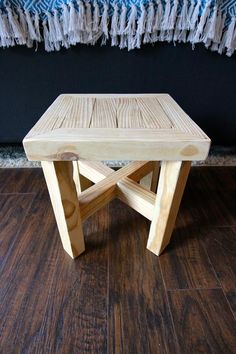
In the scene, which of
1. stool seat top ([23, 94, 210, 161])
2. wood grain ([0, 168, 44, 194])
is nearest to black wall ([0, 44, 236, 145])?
wood grain ([0, 168, 44, 194])

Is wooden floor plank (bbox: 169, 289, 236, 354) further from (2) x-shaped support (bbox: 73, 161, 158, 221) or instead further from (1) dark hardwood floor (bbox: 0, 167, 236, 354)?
(2) x-shaped support (bbox: 73, 161, 158, 221)

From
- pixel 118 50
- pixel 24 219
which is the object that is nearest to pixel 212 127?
pixel 118 50

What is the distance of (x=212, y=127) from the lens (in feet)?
2.97

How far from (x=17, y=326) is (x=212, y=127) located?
87 centimetres

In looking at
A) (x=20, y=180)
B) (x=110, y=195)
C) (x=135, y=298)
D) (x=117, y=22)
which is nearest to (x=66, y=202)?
(x=110, y=195)

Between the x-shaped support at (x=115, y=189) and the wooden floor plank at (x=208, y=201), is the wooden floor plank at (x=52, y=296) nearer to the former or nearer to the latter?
the x-shaped support at (x=115, y=189)

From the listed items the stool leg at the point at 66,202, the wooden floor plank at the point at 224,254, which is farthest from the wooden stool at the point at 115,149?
the wooden floor plank at the point at 224,254

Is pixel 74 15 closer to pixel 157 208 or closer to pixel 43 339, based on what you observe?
pixel 157 208

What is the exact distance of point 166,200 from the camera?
49cm

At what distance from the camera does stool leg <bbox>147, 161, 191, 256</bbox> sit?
447 mm

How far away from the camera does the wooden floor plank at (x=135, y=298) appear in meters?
0.44

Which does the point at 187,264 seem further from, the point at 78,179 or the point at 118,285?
the point at 78,179

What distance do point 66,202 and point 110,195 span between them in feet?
0.51

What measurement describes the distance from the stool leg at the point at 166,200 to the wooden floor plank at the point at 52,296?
5.6 inches
